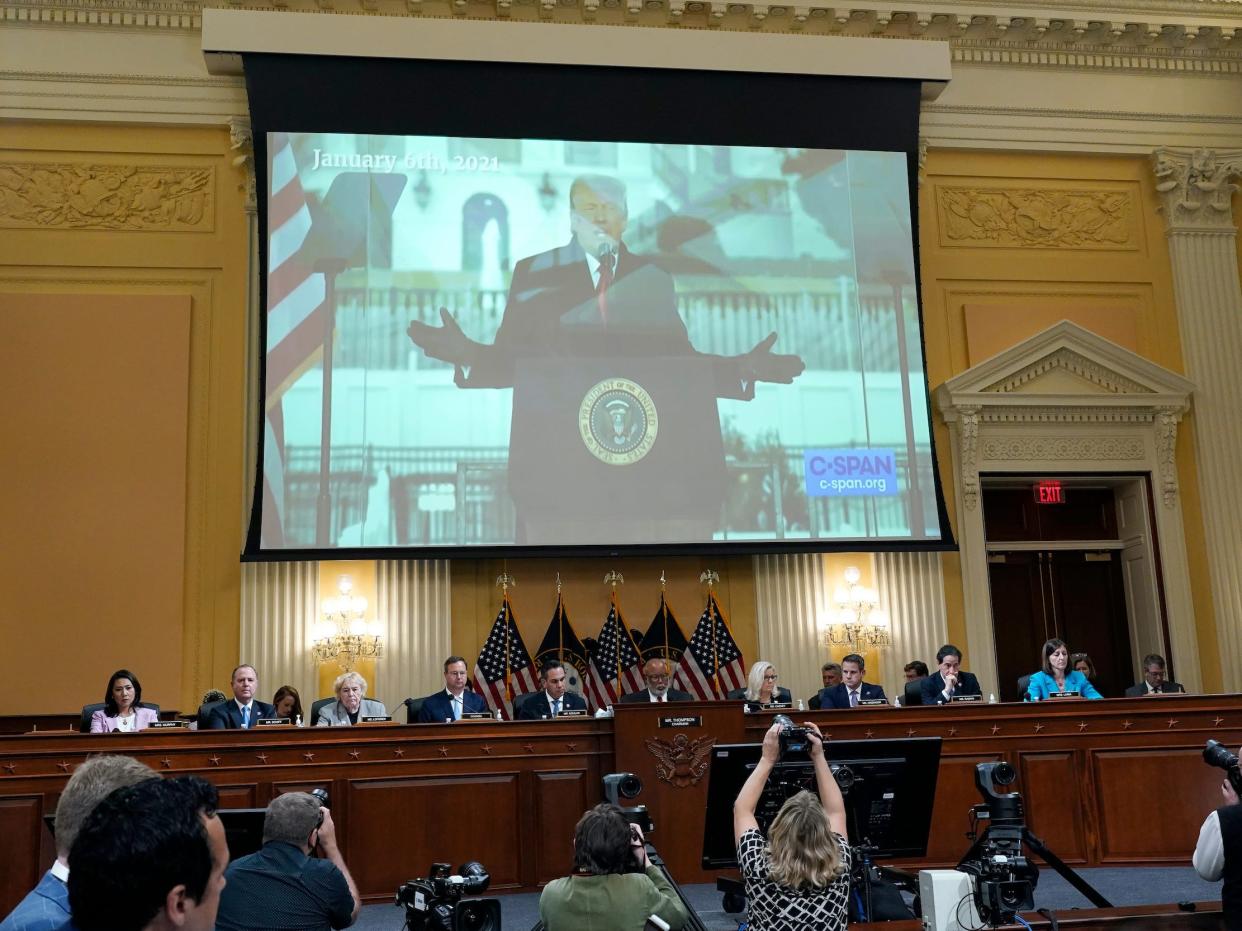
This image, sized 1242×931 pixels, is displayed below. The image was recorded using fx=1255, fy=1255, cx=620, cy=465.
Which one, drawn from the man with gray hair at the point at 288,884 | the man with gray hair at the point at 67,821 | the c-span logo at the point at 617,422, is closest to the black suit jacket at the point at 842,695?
the c-span logo at the point at 617,422

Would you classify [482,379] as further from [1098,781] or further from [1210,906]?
[1210,906]

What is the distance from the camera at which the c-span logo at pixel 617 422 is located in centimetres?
1059

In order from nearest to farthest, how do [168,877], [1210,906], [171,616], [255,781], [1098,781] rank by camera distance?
[168,877] < [1210,906] < [255,781] < [1098,781] < [171,616]

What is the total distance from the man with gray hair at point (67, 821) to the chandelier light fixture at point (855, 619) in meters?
8.95

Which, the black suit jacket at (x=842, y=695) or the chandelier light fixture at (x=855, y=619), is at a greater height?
the chandelier light fixture at (x=855, y=619)

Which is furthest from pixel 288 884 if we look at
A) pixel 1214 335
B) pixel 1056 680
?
pixel 1214 335

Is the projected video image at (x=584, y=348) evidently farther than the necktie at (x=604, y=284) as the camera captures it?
No

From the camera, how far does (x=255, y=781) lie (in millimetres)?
7113

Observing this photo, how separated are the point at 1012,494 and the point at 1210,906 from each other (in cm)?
830

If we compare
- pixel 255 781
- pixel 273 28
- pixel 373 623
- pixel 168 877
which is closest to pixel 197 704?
pixel 373 623

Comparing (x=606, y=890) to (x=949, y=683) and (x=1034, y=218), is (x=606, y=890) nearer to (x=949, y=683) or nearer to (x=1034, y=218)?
(x=949, y=683)

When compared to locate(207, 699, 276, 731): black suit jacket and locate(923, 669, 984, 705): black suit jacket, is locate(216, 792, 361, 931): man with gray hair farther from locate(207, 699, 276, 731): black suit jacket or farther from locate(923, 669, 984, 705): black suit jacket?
locate(923, 669, 984, 705): black suit jacket

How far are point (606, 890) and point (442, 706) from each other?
5.01 meters

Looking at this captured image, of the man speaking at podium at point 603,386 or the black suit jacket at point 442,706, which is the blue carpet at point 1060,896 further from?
the man speaking at podium at point 603,386
